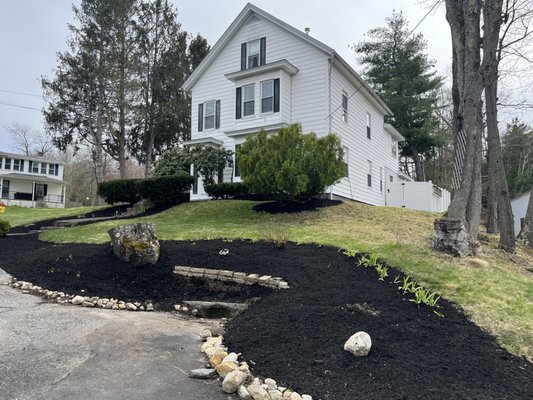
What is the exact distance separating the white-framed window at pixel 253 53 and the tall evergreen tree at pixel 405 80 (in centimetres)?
1470

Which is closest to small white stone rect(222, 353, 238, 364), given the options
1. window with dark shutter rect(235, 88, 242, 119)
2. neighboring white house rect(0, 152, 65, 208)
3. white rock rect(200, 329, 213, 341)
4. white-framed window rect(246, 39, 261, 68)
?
white rock rect(200, 329, 213, 341)

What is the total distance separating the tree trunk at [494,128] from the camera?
27.7 feet

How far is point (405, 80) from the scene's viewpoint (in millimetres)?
29234

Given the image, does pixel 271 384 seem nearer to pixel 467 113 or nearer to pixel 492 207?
pixel 467 113

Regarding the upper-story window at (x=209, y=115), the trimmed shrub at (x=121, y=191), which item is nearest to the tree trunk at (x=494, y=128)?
the upper-story window at (x=209, y=115)

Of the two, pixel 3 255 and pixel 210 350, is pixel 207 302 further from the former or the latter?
pixel 3 255

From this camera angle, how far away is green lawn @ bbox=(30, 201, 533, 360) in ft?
15.9

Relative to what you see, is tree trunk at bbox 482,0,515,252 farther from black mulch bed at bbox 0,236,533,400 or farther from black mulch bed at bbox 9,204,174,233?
black mulch bed at bbox 9,204,174,233

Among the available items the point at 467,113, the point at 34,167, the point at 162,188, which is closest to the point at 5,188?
the point at 34,167

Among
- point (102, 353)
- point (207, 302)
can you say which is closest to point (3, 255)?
point (207, 302)

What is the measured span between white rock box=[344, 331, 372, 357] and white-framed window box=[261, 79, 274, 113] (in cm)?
1356

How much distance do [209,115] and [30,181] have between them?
28.3 meters

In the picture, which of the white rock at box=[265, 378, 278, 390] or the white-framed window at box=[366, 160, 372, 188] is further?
the white-framed window at box=[366, 160, 372, 188]

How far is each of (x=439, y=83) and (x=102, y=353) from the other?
31367 mm
